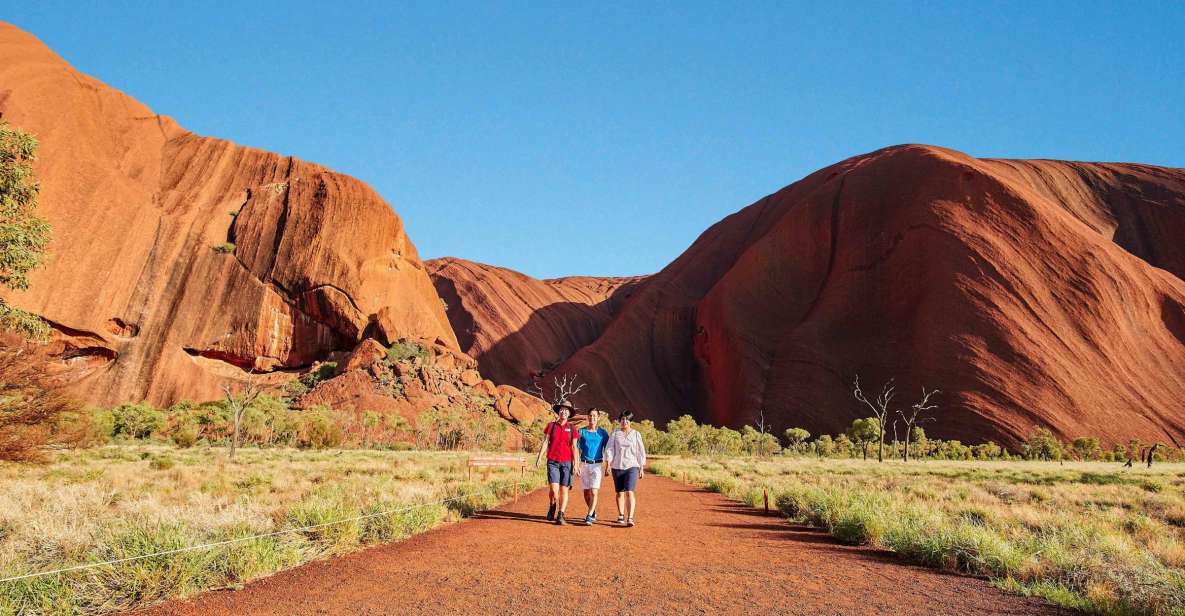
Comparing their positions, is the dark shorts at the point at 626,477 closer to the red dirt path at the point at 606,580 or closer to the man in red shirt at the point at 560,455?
the man in red shirt at the point at 560,455

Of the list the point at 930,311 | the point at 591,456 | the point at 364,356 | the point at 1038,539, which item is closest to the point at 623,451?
the point at 591,456

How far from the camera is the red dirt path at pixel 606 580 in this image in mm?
5336

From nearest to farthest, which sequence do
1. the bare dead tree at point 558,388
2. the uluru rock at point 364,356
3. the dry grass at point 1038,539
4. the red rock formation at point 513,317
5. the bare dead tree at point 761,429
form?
the dry grass at point 1038,539
the uluru rock at point 364,356
the bare dead tree at point 761,429
the bare dead tree at point 558,388
the red rock formation at point 513,317

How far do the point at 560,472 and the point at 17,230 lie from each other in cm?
1070

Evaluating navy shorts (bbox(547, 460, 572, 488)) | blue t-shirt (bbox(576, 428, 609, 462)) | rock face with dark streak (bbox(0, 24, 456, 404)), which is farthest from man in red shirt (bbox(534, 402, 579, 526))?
rock face with dark streak (bbox(0, 24, 456, 404))

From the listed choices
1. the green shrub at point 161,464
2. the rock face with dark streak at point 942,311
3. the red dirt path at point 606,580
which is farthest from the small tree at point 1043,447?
the green shrub at point 161,464

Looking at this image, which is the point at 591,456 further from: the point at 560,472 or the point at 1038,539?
the point at 1038,539

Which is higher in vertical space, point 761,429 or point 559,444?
point 761,429

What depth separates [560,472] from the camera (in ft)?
35.2

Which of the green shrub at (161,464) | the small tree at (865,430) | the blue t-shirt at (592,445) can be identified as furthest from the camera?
the small tree at (865,430)

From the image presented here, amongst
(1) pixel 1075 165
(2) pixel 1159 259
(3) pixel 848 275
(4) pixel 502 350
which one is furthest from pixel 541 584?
(1) pixel 1075 165

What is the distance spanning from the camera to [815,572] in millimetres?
7117

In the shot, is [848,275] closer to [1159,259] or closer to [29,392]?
[1159,259]

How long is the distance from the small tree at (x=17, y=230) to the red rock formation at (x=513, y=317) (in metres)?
71.3
